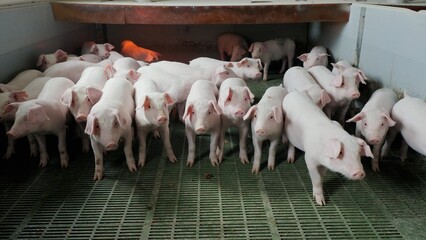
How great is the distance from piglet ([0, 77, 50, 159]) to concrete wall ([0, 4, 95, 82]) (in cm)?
55

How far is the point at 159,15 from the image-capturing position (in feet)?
19.1

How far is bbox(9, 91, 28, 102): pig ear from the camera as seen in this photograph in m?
4.00

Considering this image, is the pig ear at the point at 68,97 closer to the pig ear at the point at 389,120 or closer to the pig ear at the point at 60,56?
the pig ear at the point at 60,56

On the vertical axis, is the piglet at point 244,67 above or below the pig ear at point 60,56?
below

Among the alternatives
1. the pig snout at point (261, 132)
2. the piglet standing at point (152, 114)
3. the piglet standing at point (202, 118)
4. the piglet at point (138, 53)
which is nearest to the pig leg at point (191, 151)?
the piglet standing at point (202, 118)

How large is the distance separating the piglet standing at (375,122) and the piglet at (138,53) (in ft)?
13.3

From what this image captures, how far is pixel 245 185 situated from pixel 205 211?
0.56 m

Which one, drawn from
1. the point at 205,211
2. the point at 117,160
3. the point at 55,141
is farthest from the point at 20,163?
the point at 205,211

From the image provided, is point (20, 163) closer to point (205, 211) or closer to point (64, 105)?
point (64, 105)

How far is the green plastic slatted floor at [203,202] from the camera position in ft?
9.77

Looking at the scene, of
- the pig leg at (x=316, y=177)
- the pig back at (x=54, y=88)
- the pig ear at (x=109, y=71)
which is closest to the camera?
the pig leg at (x=316, y=177)

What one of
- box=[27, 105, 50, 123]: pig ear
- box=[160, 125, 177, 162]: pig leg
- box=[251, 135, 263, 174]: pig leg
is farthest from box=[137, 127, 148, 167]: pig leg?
box=[251, 135, 263, 174]: pig leg

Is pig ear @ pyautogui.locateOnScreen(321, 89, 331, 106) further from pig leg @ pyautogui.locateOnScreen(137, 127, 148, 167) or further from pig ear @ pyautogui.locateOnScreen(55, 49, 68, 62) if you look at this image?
pig ear @ pyautogui.locateOnScreen(55, 49, 68, 62)

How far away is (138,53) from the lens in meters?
7.04
